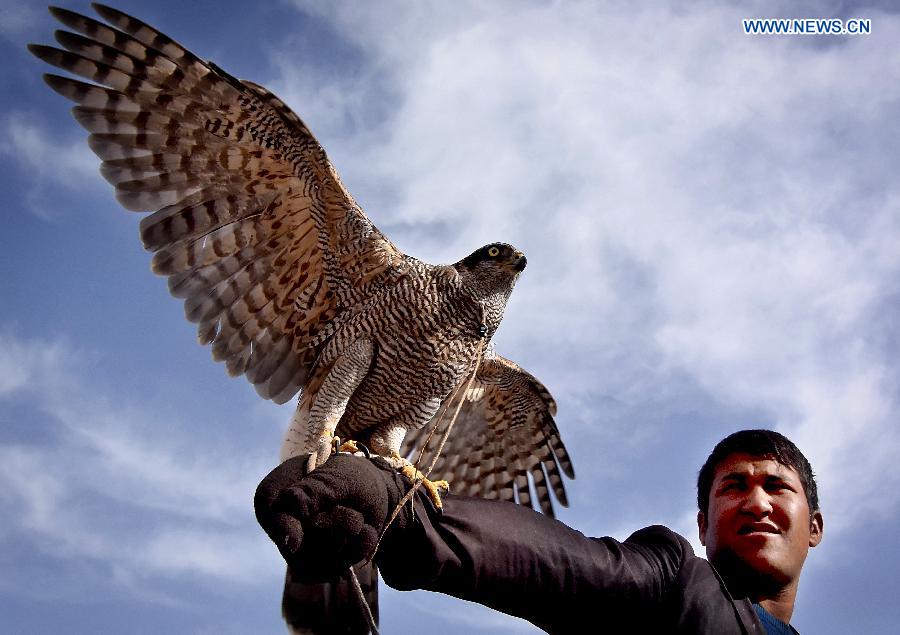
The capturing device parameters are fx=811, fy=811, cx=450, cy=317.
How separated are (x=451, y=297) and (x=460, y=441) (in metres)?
1.61

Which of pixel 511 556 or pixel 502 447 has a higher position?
pixel 502 447

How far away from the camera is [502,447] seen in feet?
19.2

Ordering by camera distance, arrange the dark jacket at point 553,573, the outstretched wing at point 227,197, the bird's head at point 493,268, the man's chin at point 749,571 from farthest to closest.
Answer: the bird's head at point 493,268, the outstretched wing at point 227,197, the man's chin at point 749,571, the dark jacket at point 553,573

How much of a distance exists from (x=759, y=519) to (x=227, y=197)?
3.15 meters

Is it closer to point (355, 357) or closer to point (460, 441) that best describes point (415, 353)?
point (355, 357)

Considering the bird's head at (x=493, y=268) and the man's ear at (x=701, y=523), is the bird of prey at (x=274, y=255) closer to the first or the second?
the bird's head at (x=493, y=268)

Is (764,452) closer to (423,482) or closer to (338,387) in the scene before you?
(423,482)

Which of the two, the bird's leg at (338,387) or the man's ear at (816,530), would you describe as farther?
the bird's leg at (338,387)

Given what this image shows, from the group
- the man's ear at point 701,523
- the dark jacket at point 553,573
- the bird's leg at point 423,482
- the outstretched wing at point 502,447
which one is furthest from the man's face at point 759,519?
the outstretched wing at point 502,447

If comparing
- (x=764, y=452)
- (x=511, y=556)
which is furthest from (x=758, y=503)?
(x=511, y=556)

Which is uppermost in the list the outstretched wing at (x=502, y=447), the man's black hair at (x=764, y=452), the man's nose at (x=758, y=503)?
the outstretched wing at (x=502, y=447)

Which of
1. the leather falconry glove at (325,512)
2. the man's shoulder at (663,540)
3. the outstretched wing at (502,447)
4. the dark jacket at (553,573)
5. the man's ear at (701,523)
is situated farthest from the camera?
the outstretched wing at (502,447)

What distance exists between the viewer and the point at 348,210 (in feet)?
14.8

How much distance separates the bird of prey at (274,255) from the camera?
4273mm
